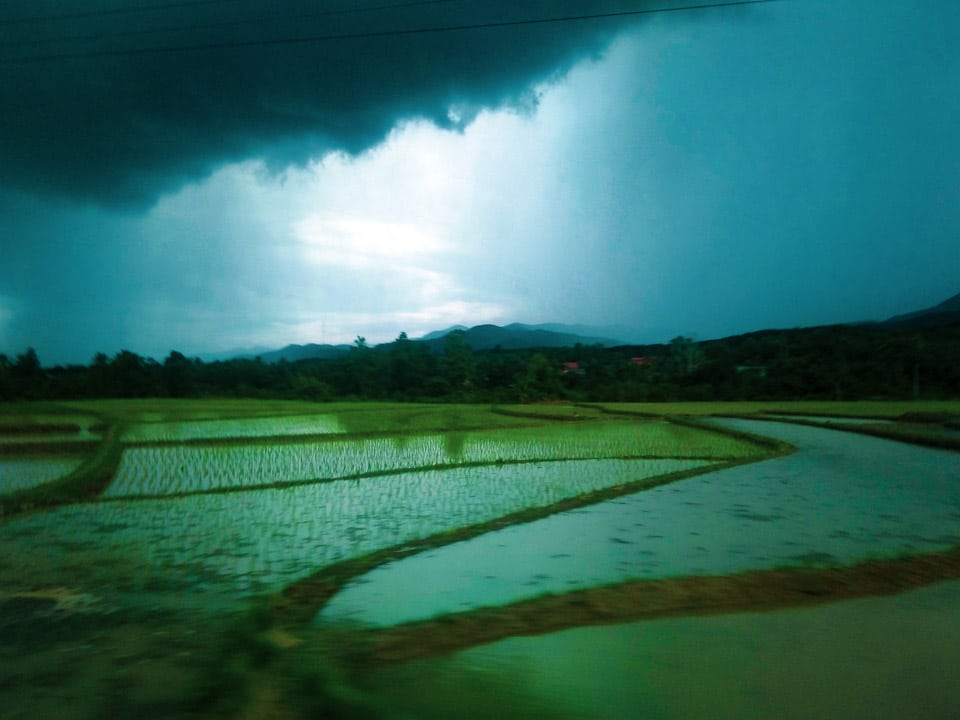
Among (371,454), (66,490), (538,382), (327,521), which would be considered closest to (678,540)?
(327,521)

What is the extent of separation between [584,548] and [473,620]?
1703 millimetres

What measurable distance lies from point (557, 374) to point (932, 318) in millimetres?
20665

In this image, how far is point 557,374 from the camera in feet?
140

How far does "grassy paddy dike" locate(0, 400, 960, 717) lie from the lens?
3.03 meters

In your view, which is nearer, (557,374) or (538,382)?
(538,382)

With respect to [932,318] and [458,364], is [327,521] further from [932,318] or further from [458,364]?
[458,364]

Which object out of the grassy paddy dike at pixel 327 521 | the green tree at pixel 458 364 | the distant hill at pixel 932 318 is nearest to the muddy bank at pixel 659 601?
the grassy paddy dike at pixel 327 521

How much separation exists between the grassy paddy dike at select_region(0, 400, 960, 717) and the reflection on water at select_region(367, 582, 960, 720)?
0.20 metres

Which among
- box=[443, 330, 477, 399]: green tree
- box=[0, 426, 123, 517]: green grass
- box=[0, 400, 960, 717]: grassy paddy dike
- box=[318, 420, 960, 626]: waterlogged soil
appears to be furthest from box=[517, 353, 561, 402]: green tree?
box=[318, 420, 960, 626]: waterlogged soil

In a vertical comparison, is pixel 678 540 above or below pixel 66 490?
below

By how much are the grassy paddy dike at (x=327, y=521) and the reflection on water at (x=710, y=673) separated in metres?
0.20

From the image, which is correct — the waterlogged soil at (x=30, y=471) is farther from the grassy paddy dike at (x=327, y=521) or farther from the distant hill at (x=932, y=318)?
the distant hill at (x=932, y=318)

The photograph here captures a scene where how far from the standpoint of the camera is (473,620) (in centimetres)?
332

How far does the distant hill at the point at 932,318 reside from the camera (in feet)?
55.2
